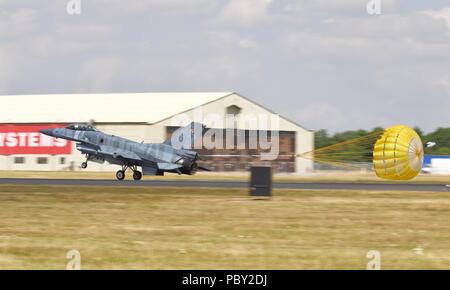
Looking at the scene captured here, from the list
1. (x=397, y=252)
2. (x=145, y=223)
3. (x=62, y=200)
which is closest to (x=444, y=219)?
(x=397, y=252)

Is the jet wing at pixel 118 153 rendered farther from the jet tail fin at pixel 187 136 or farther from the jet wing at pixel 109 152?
the jet tail fin at pixel 187 136

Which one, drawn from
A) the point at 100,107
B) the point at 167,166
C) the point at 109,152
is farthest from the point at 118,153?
the point at 100,107

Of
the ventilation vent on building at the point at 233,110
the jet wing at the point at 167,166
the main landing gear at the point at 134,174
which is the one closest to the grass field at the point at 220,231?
the main landing gear at the point at 134,174

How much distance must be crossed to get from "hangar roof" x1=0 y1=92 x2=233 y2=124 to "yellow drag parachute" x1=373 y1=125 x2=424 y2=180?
43.5 metres

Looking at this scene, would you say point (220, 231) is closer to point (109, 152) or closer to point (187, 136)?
point (187, 136)

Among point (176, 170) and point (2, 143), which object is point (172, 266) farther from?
point (2, 143)

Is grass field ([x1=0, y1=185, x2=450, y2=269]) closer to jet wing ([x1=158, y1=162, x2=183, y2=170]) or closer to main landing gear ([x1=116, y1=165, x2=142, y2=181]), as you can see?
main landing gear ([x1=116, y1=165, x2=142, y2=181])

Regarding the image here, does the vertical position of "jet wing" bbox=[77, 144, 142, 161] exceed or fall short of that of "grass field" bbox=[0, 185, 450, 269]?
it exceeds it

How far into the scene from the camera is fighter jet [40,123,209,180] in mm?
52594

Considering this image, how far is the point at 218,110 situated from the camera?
84.2 metres

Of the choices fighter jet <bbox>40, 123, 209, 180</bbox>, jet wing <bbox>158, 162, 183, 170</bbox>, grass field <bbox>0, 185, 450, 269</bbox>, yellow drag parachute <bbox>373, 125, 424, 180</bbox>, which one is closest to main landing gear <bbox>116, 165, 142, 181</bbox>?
fighter jet <bbox>40, 123, 209, 180</bbox>

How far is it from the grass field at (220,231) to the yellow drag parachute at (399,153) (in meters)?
4.55

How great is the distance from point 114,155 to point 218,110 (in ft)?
102

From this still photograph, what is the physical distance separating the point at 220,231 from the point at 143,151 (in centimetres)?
3430
